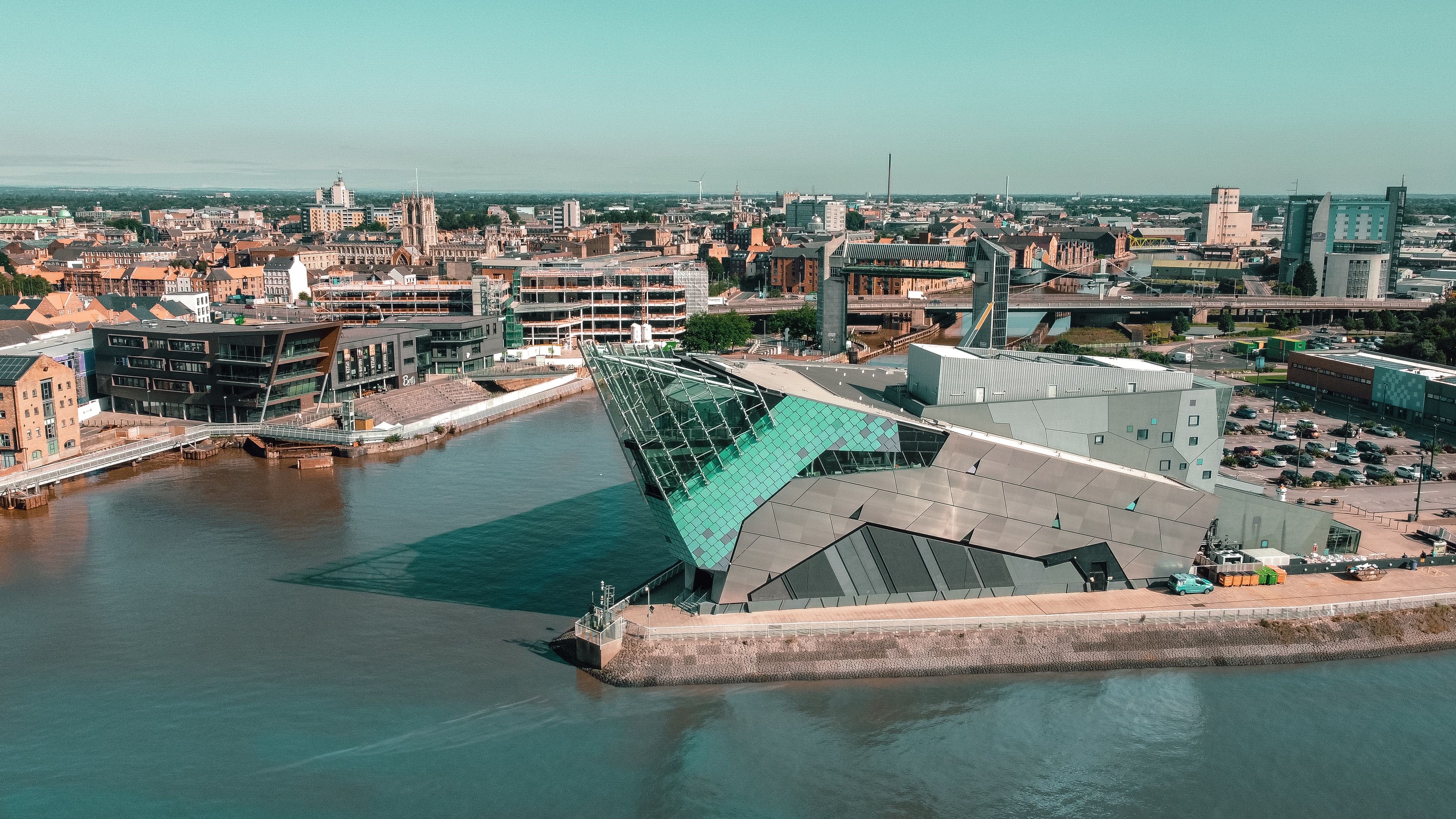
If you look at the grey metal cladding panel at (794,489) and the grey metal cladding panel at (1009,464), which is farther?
the grey metal cladding panel at (1009,464)

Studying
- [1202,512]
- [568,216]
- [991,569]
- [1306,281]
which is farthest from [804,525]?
[568,216]

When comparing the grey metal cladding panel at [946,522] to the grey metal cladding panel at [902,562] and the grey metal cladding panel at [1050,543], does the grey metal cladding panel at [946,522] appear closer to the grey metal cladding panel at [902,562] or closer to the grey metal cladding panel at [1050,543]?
the grey metal cladding panel at [902,562]

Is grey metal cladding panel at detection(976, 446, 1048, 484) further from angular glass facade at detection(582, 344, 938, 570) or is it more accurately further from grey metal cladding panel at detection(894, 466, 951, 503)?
angular glass facade at detection(582, 344, 938, 570)

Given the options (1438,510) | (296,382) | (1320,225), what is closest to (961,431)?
(1438,510)

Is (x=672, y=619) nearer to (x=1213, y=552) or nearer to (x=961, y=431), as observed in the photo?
(x=961, y=431)

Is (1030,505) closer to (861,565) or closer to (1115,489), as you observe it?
(1115,489)

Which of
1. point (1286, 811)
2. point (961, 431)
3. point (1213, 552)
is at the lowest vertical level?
point (1286, 811)

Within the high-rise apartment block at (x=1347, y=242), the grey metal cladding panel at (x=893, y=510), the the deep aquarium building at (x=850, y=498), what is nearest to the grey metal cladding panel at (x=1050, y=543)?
the the deep aquarium building at (x=850, y=498)
